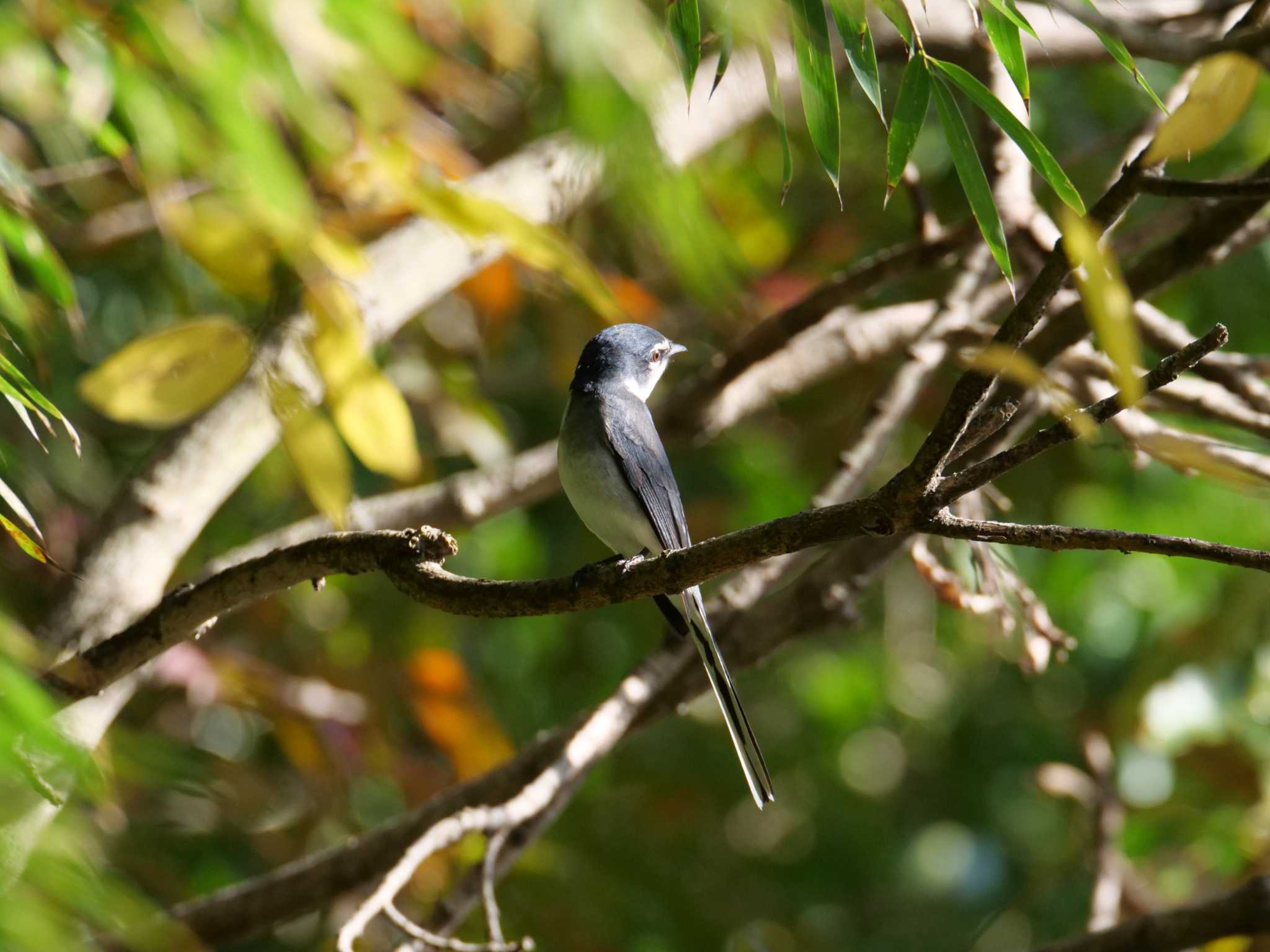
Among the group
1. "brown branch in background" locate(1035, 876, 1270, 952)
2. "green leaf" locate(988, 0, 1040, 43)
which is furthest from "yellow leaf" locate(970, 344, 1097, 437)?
"brown branch in background" locate(1035, 876, 1270, 952)

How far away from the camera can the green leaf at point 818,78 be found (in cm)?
157

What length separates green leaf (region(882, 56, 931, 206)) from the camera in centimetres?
173

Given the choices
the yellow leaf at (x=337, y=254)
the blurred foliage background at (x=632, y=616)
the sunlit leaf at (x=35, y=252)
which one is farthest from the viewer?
the blurred foliage background at (x=632, y=616)

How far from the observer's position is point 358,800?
5.07 metres

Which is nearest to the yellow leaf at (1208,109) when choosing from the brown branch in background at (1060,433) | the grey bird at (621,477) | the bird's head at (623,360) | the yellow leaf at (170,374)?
the brown branch in background at (1060,433)

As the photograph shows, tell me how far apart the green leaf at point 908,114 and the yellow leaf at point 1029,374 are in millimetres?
342

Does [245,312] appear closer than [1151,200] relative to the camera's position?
Result: Yes

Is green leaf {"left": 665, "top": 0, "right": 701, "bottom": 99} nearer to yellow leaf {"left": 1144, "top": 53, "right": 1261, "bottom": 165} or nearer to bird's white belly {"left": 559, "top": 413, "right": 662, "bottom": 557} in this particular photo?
yellow leaf {"left": 1144, "top": 53, "right": 1261, "bottom": 165}

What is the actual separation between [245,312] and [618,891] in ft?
7.10

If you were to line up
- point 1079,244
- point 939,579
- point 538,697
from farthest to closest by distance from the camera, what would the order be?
point 538,697
point 939,579
point 1079,244

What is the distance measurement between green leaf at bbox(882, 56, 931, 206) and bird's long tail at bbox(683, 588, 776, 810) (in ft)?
4.31

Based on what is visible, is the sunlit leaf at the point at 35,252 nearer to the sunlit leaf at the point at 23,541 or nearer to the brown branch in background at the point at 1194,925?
the sunlit leaf at the point at 23,541

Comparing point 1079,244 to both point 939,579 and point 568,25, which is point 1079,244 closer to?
point 568,25

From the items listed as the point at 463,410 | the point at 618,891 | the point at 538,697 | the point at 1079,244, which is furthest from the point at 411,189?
the point at 538,697
